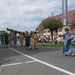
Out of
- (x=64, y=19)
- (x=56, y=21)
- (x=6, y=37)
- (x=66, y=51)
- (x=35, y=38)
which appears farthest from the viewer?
(x=56, y=21)

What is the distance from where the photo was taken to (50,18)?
235 feet

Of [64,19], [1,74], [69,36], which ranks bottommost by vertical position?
[1,74]

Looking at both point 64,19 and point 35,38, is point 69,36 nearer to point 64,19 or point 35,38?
point 35,38

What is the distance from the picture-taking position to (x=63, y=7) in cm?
5319

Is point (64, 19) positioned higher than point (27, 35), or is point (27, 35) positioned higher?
point (64, 19)

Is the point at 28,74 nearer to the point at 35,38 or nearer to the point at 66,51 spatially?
the point at 66,51

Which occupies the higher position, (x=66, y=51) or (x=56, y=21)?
(x=56, y=21)

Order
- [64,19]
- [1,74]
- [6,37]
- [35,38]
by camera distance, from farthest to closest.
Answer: [64,19] < [6,37] < [35,38] < [1,74]

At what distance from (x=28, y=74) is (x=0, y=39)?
33942 mm

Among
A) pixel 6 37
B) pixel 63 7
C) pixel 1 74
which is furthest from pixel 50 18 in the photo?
pixel 1 74

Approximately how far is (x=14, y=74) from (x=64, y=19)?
144 ft

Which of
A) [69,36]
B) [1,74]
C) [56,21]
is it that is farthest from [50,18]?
[1,74]

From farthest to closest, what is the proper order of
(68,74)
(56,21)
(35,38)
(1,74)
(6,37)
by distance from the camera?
(56,21), (6,37), (35,38), (1,74), (68,74)

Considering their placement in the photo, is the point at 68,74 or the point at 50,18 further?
the point at 50,18
